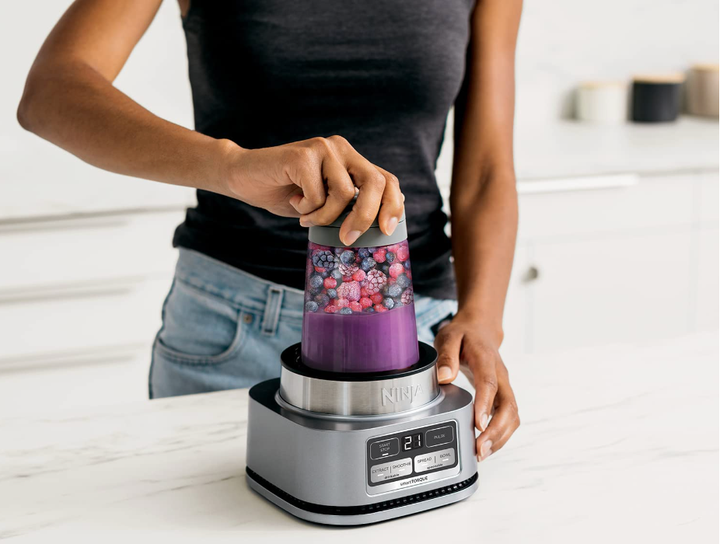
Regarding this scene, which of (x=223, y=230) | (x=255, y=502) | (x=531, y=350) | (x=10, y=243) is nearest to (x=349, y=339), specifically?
(x=255, y=502)

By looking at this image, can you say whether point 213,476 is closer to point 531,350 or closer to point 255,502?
point 255,502

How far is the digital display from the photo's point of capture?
29.5 inches

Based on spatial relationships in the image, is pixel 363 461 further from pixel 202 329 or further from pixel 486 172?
pixel 486 172

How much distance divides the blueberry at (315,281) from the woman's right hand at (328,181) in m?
0.05

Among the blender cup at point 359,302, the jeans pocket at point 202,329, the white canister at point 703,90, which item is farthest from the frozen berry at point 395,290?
the white canister at point 703,90

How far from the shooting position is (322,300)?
0.78 m

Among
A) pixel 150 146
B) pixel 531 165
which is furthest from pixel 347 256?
pixel 531 165

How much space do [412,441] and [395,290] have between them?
0.13 metres

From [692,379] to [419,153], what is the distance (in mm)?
445

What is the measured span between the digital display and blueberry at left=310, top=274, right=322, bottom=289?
0.15 m

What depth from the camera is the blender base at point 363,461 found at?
2.39ft

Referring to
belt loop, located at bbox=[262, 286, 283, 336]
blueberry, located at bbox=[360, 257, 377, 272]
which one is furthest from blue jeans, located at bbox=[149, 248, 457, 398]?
blueberry, located at bbox=[360, 257, 377, 272]

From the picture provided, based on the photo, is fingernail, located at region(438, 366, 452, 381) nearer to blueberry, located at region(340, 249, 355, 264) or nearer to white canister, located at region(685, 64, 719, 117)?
blueberry, located at region(340, 249, 355, 264)

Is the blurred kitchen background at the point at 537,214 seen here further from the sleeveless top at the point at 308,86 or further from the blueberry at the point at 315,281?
the blueberry at the point at 315,281
